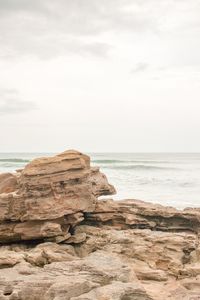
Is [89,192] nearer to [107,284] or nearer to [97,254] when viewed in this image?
[97,254]

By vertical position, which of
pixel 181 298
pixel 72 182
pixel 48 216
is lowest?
pixel 181 298

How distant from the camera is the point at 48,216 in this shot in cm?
1200

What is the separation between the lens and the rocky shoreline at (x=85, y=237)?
8.73 m

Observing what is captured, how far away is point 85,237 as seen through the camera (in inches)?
489

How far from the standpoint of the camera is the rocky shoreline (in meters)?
8.73

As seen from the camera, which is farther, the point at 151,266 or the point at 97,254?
the point at 151,266

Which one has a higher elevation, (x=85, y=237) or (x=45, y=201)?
(x=45, y=201)

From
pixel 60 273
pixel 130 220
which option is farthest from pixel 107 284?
pixel 130 220

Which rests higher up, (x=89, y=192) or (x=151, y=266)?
(x=89, y=192)

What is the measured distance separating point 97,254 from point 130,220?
325cm

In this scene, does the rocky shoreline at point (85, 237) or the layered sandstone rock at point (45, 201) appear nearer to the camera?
the rocky shoreline at point (85, 237)

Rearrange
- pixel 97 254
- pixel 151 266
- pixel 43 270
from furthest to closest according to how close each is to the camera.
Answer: pixel 151 266 < pixel 97 254 < pixel 43 270

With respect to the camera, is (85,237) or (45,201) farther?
(85,237)

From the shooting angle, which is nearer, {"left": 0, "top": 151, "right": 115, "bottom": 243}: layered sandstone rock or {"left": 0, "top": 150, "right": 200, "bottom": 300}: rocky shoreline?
{"left": 0, "top": 150, "right": 200, "bottom": 300}: rocky shoreline
